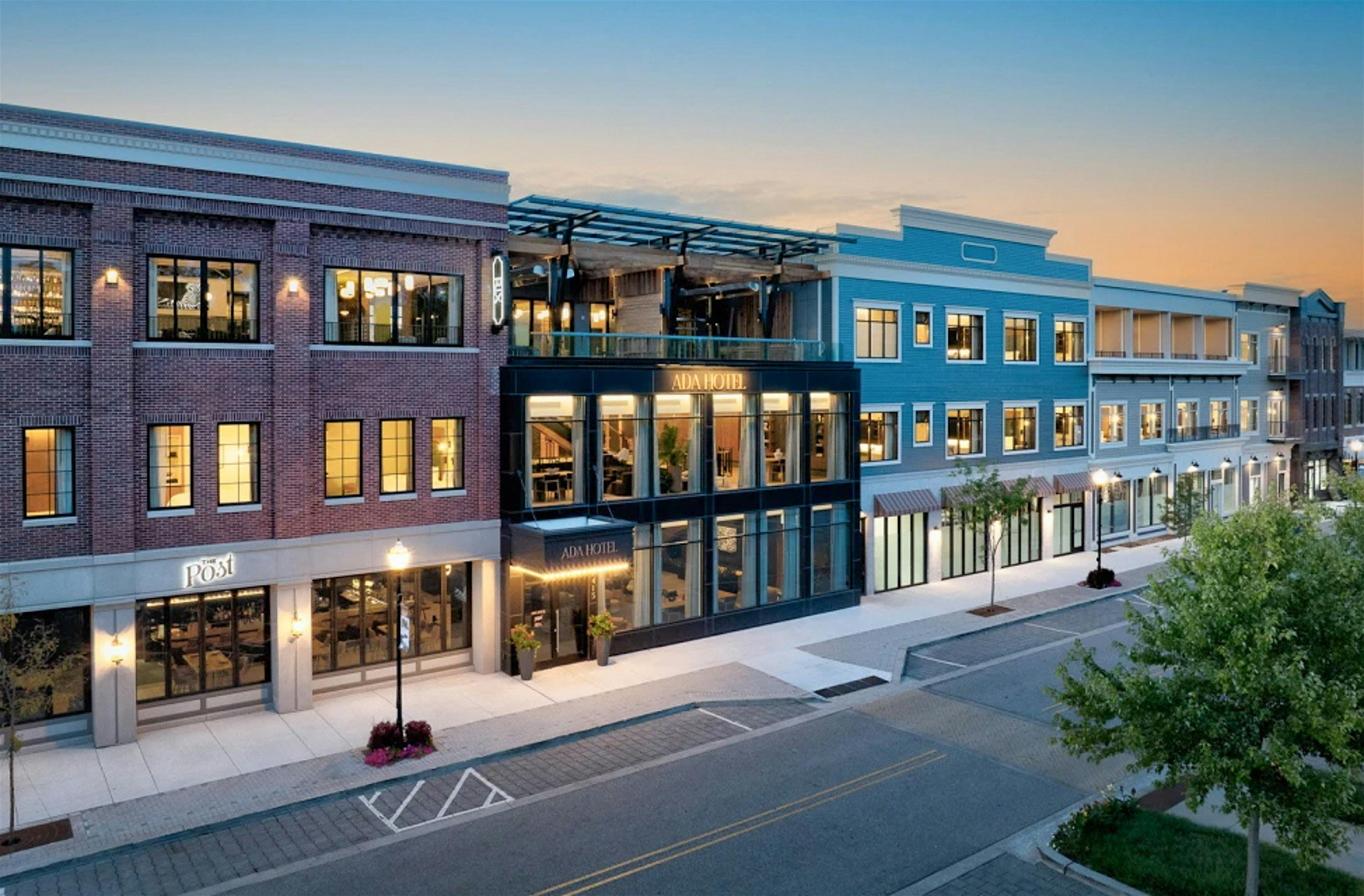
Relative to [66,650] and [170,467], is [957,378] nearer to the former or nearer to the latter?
[170,467]

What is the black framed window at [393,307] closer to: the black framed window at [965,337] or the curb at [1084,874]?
the curb at [1084,874]

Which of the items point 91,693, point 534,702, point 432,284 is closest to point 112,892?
point 91,693

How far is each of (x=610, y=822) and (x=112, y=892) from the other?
8.07 m

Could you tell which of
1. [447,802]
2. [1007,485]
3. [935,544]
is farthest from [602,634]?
[1007,485]

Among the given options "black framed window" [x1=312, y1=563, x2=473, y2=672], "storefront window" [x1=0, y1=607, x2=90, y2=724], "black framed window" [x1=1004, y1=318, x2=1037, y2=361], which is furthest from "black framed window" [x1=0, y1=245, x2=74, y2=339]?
"black framed window" [x1=1004, y1=318, x2=1037, y2=361]

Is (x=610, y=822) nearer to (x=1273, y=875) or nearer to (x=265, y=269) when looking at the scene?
(x=1273, y=875)

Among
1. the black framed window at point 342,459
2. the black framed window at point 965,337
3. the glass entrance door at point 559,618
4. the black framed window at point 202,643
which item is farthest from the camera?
the black framed window at point 965,337

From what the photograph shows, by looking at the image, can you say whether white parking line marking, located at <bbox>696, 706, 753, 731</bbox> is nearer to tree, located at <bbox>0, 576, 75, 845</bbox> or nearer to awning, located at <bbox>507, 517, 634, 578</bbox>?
awning, located at <bbox>507, 517, 634, 578</bbox>

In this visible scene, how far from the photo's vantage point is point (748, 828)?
17234mm

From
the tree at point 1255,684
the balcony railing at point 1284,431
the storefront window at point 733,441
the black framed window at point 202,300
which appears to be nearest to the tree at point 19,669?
the black framed window at point 202,300

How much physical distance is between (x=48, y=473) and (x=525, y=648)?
11.9 metres

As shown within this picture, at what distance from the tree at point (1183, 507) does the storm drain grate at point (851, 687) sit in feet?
75.6

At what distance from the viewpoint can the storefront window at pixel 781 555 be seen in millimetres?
32625

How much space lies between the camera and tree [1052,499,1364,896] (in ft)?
41.7
